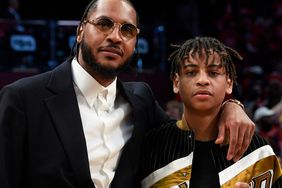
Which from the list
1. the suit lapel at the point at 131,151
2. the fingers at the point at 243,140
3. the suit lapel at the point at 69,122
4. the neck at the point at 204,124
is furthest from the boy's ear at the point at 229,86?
the suit lapel at the point at 69,122

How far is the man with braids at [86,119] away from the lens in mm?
2121

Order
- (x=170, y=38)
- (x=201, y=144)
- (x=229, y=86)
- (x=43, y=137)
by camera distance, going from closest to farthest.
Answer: (x=43, y=137)
(x=201, y=144)
(x=229, y=86)
(x=170, y=38)

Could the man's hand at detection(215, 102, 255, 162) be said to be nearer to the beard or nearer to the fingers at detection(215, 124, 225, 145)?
the fingers at detection(215, 124, 225, 145)

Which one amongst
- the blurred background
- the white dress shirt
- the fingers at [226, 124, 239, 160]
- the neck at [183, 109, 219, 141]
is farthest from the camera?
the blurred background

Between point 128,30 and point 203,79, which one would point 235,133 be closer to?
point 203,79

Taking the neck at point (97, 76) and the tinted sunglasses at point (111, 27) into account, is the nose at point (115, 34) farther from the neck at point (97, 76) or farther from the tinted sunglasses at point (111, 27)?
the neck at point (97, 76)

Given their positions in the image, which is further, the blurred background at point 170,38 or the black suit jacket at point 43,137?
the blurred background at point 170,38

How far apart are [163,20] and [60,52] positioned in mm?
4213

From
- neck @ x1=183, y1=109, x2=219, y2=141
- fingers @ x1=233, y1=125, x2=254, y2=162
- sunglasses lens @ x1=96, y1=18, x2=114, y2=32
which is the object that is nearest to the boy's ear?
neck @ x1=183, y1=109, x2=219, y2=141

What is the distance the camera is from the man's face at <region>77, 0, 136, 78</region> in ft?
7.59

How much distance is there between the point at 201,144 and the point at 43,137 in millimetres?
757

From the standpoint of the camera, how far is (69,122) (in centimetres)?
223

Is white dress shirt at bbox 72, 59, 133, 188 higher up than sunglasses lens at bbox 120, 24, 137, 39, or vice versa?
sunglasses lens at bbox 120, 24, 137, 39

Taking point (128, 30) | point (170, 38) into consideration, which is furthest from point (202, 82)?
point (170, 38)
